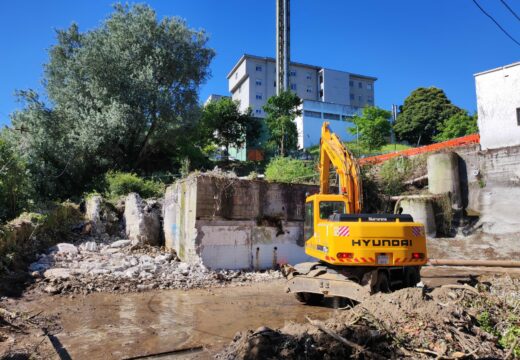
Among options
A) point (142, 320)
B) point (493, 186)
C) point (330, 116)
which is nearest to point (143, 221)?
point (142, 320)

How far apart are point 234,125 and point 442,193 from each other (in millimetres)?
23312

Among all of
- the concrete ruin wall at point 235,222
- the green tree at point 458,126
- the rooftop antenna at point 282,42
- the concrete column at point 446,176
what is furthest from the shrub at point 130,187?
the rooftop antenna at point 282,42

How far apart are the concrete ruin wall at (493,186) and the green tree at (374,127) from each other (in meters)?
19.6

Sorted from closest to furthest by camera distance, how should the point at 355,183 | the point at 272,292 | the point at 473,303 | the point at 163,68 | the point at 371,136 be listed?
1. the point at 473,303
2. the point at 355,183
3. the point at 272,292
4. the point at 163,68
5. the point at 371,136

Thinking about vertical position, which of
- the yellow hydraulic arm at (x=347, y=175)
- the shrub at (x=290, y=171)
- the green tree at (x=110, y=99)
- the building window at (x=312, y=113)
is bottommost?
the yellow hydraulic arm at (x=347, y=175)

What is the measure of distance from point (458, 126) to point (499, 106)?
21140 mm

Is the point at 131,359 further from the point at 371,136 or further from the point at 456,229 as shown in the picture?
the point at 371,136

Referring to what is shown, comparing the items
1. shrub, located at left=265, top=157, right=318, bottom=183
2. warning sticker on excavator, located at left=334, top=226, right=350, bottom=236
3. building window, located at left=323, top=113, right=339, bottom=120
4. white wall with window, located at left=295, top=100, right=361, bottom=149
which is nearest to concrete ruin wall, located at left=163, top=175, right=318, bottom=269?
shrub, located at left=265, top=157, right=318, bottom=183

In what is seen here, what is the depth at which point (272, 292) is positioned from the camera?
11.2 m

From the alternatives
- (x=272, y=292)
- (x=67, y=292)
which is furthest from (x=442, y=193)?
(x=67, y=292)

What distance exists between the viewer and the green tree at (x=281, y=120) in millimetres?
36156

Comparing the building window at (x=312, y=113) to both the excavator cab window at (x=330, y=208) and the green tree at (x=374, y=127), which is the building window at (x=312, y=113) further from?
the excavator cab window at (x=330, y=208)

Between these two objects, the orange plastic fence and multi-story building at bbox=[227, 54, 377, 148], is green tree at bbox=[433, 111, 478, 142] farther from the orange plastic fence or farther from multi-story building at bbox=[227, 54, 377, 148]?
the orange plastic fence

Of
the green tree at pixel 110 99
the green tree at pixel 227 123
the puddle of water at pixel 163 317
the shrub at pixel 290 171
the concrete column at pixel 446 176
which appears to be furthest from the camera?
the green tree at pixel 227 123
